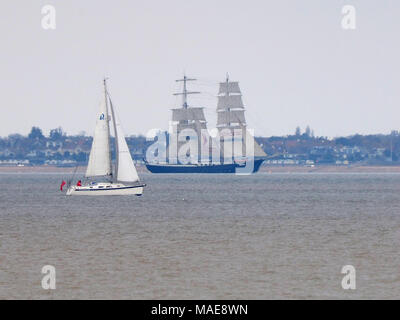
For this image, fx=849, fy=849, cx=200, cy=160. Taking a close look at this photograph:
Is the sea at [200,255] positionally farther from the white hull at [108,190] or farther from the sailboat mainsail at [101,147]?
the white hull at [108,190]

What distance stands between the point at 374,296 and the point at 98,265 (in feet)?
43.4

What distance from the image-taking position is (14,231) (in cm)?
5603

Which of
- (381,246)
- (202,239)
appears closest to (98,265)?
(202,239)

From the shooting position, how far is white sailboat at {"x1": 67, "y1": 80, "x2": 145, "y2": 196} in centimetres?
9094

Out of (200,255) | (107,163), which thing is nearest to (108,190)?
(107,163)

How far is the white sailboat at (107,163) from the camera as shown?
9094 cm

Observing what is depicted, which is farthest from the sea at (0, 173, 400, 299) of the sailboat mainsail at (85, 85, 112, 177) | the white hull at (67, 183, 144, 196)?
the white hull at (67, 183, 144, 196)

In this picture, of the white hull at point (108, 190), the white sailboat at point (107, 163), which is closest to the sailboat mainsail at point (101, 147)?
the white sailboat at point (107, 163)

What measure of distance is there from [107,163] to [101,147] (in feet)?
6.31

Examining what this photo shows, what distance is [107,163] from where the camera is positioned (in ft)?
302

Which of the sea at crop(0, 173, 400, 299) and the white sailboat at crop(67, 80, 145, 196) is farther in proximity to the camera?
the white sailboat at crop(67, 80, 145, 196)

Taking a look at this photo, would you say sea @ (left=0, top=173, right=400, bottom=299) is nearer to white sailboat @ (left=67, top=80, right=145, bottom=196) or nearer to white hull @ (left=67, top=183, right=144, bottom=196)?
white sailboat @ (left=67, top=80, right=145, bottom=196)

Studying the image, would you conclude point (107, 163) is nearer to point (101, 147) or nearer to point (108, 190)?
point (101, 147)
